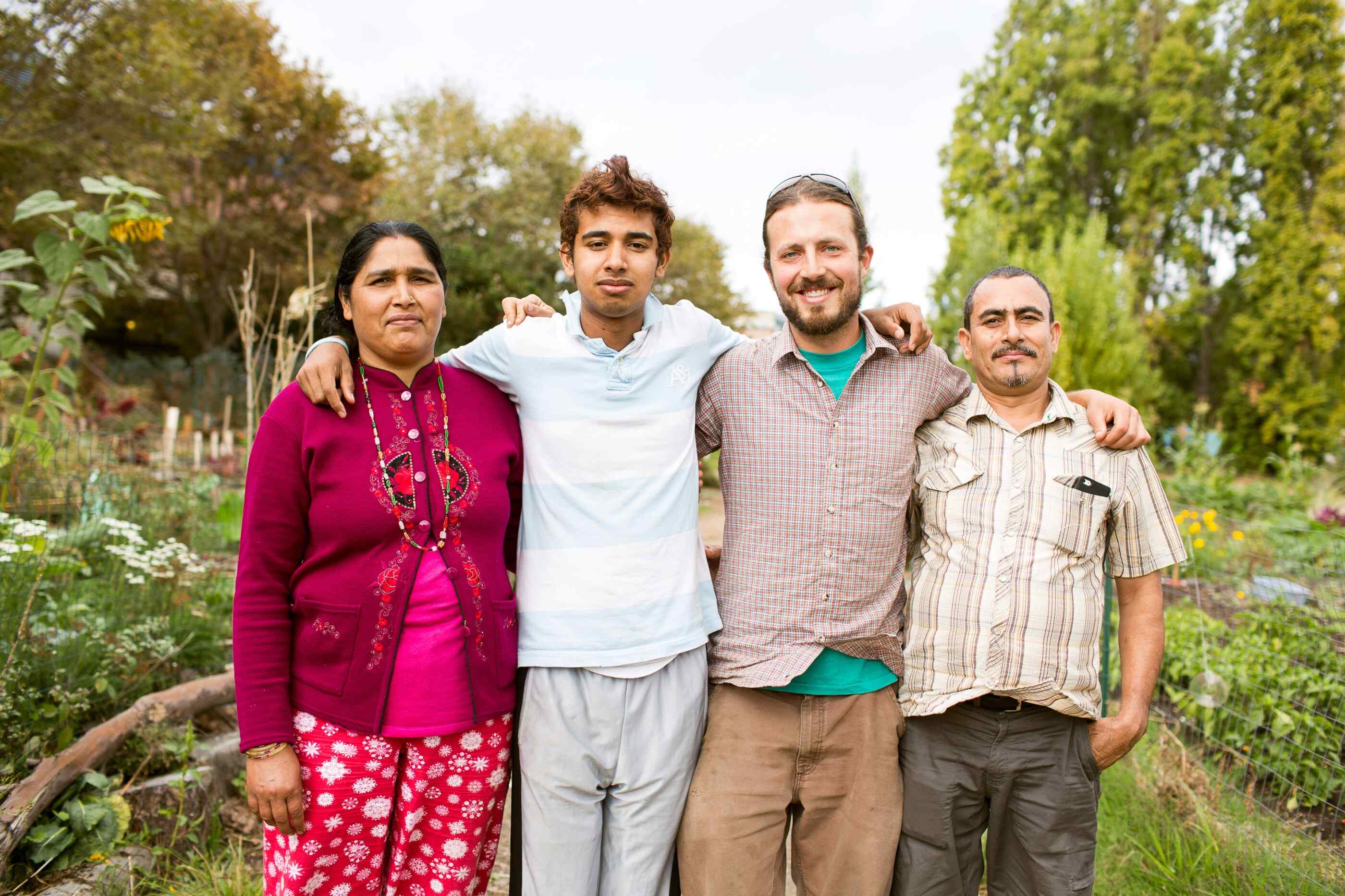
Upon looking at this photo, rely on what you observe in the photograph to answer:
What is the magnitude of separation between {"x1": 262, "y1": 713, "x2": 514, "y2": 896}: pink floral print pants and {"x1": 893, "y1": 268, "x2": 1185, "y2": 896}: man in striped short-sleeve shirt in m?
1.14

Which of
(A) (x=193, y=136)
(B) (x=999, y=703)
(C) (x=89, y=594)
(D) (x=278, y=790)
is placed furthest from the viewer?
(A) (x=193, y=136)

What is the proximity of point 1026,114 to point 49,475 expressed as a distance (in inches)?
935

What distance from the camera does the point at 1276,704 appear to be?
143 inches

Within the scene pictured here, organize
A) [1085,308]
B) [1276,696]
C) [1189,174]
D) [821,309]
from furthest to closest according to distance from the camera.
Result: [1189,174] < [1085,308] < [1276,696] < [821,309]

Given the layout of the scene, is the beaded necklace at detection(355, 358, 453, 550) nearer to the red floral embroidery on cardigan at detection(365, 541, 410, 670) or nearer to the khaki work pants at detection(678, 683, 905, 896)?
the red floral embroidery on cardigan at detection(365, 541, 410, 670)

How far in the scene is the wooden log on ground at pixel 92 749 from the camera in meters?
2.50

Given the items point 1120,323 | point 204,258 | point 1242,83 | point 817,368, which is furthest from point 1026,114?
point 817,368

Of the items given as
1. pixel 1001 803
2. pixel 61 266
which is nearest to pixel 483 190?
pixel 61 266

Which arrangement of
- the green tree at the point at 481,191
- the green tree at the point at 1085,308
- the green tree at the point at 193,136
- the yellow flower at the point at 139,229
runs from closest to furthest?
the yellow flower at the point at 139,229 < the green tree at the point at 193,136 < the green tree at the point at 1085,308 < the green tree at the point at 481,191

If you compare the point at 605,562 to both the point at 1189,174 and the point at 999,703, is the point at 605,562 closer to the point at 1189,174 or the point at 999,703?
the point at 999,703

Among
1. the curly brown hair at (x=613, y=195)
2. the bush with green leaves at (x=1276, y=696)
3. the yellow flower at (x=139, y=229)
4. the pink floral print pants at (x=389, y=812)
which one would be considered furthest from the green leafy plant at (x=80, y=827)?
the bush with green leaves at (x=1276, y=696)

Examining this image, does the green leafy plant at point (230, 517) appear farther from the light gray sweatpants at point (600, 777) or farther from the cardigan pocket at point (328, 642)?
the light gray sweatpants at point (600, 777)

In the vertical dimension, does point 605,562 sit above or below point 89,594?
above

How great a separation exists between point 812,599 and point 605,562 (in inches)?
Result: 22.5
